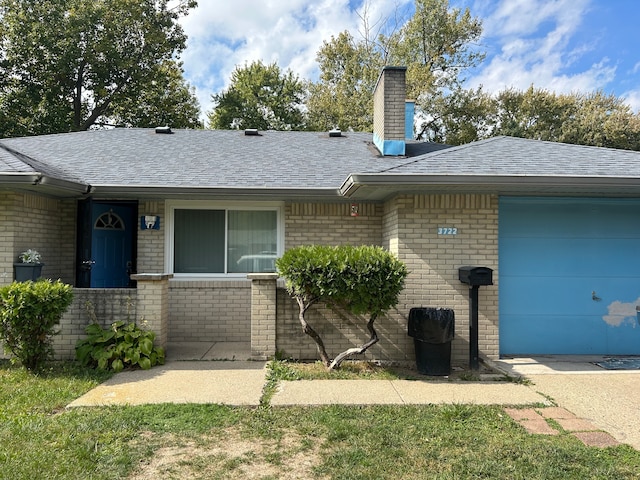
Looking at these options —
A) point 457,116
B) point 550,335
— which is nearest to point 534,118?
point 457,116

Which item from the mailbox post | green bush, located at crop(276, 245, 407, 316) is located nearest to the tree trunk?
green bush, located at crop(276, 245, 407, 316)

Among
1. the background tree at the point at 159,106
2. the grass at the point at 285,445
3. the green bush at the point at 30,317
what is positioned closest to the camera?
the grass at the point at 285,445

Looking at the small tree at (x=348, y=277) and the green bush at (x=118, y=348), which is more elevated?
the small tree at (x=348, y=277)

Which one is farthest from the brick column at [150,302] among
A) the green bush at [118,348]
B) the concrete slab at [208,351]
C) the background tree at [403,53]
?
the background tree at [403,53]

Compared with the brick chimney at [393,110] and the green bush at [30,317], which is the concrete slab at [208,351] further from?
the brick chimney at [393,110]

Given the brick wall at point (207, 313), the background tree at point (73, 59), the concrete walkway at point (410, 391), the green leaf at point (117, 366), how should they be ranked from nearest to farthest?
the concrete walkway at point (410, 391)
the green leaf at point (117, 366)
the brick wall at point (207, 313)
the background tree at point (73, 59)

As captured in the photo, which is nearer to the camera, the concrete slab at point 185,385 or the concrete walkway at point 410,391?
the concrete walkway at point 410,391

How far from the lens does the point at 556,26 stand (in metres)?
20.4

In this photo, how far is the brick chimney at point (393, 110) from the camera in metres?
9.33

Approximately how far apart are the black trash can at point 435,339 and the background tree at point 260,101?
78.0ft

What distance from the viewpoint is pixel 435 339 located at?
5762 mm

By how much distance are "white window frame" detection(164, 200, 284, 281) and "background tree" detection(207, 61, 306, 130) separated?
20436 millimetres

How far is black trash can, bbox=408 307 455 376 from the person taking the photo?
577cm

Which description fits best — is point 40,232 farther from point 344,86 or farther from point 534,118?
point 534,118
